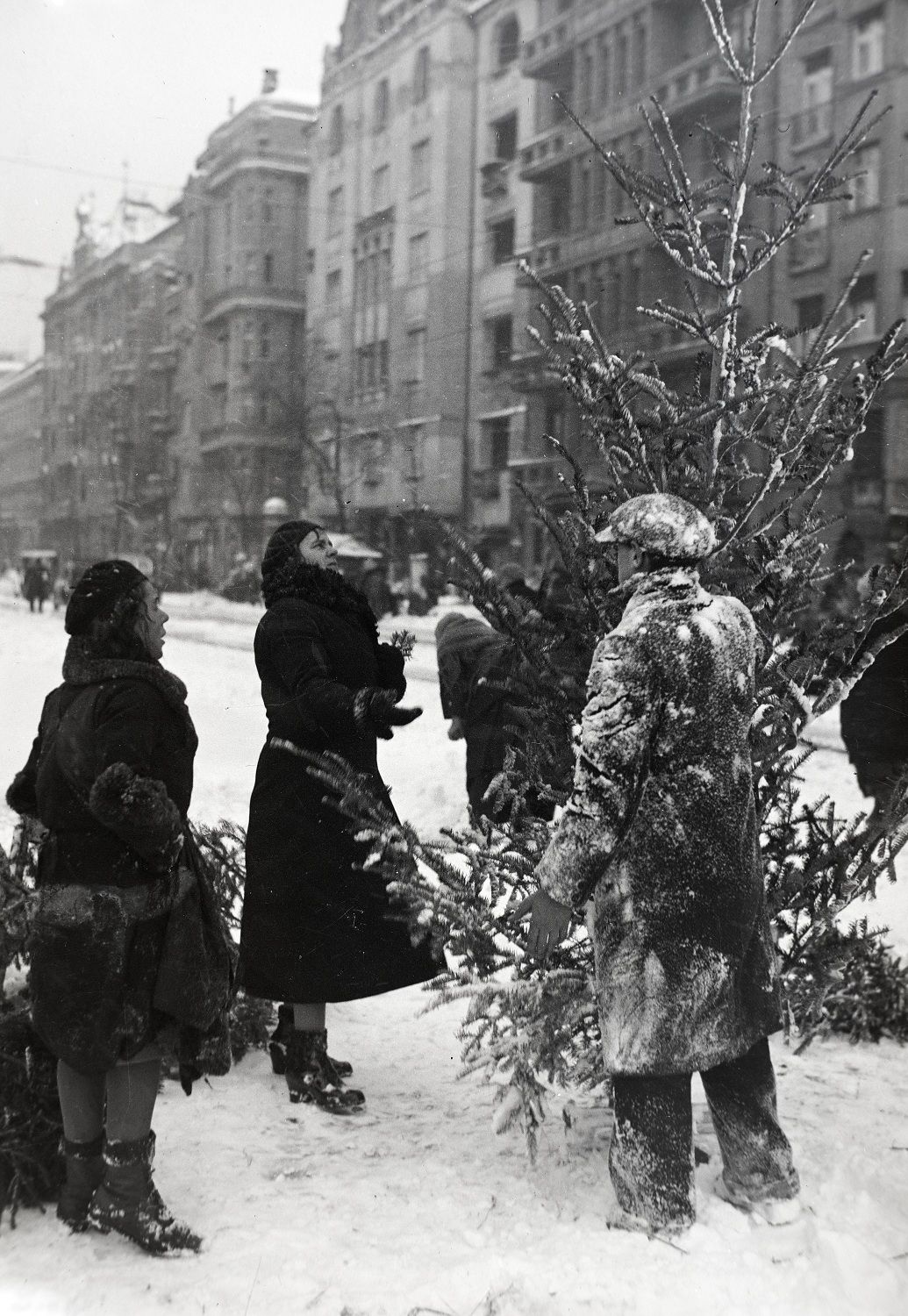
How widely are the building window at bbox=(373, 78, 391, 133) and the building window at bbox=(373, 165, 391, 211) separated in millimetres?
181

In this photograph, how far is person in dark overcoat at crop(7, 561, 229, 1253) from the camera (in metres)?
2.55

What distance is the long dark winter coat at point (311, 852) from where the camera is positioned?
3.46 m

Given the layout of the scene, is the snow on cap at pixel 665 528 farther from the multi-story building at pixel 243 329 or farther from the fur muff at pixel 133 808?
the multi-story building at pixel 243 329

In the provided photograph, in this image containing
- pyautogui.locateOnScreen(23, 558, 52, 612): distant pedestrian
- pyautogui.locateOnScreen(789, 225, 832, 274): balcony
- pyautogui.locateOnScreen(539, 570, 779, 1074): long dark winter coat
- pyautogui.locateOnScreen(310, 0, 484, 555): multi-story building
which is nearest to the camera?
pyautogui.locateOnScreen(539, 570, 779, 1074): long dark winter coat

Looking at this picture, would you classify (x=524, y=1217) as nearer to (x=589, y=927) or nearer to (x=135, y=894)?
(x=589, y=927)

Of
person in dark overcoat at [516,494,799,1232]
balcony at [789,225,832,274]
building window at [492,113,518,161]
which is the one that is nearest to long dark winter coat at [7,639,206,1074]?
person in dark overcoat at [516,494,799,1232]

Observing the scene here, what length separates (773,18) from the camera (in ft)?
20.1

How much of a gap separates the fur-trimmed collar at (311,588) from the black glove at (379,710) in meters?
0.32

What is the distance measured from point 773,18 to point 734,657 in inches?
201

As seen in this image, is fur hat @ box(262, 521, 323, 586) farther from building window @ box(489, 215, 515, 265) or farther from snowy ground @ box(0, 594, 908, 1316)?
building window @ box(489, 215, 515, 265)

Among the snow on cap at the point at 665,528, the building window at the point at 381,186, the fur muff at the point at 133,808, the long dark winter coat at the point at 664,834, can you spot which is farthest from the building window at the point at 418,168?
the fur muff at the point at 133,808

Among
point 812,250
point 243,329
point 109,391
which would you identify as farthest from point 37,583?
point 812,250

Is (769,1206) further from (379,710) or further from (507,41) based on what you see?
(507,41)

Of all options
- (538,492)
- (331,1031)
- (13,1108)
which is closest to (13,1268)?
(13,1108)
